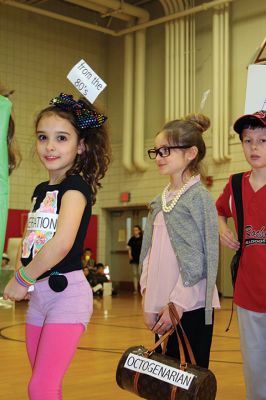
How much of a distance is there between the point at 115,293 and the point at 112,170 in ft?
11.3

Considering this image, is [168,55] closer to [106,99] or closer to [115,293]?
[106,99]

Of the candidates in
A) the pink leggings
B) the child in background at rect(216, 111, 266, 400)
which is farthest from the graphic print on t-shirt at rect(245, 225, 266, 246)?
the pink leggings

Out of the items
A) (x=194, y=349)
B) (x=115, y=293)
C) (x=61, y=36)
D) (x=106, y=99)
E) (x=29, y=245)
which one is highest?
(x=61, y=36)

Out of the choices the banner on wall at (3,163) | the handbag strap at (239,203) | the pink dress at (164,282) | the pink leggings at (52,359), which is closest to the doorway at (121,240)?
the handbag strap at (239,203)

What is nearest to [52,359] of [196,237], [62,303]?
[62,303]

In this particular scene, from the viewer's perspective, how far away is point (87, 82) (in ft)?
8.76

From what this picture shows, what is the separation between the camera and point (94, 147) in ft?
8.44

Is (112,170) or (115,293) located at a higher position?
(112,170)

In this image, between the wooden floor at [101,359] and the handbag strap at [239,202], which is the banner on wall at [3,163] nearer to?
the handbag strap at [239,202]

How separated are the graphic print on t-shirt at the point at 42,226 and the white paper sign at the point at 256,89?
1.17m

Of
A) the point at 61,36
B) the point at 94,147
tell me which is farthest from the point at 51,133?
the point at 61,36

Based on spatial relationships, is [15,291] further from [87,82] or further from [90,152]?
[87,82]

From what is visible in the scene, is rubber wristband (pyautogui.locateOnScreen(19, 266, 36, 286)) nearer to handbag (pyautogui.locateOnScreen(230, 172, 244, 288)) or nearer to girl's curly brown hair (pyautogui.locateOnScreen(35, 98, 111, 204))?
girl's curly brown hair (pyautogui.locateOnScreen(35, 98, 111, 204))

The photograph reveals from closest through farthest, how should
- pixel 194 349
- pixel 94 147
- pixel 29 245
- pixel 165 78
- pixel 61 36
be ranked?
1. pixel 29 245
2. pixel 94 147
3. pixel 194 349
4. pixel 165 78
5. pixel 61 36
